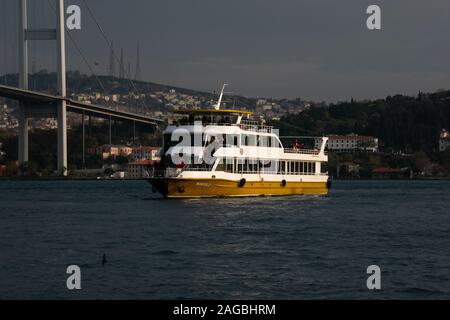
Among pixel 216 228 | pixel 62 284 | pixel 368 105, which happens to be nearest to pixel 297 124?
pixel 368 105

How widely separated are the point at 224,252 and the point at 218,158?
1619 cm

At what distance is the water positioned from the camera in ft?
52.0

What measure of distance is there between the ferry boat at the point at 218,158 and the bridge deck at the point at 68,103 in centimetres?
4736

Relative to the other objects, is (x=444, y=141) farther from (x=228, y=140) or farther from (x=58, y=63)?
(x=228, y=140)

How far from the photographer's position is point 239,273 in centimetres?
1750

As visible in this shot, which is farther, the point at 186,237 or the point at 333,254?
the point at 186,237

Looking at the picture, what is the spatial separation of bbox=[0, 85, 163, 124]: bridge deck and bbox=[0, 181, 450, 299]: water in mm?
54032

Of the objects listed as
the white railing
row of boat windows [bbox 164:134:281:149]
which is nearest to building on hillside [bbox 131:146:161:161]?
the white railing

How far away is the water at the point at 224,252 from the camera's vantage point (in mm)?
15852

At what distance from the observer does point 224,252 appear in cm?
2061

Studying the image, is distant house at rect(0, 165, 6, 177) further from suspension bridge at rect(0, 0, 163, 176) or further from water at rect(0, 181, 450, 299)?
water at rect(0, 181, 450, 299)
